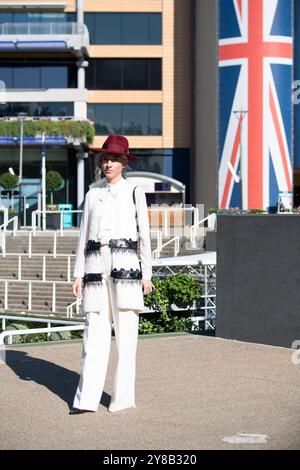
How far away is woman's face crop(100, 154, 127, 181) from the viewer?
23.8 ft

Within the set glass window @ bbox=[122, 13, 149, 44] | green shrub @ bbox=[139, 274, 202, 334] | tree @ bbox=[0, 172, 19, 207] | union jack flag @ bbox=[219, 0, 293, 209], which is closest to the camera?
green shrub @ bbox=[139, 274, 202, 334]

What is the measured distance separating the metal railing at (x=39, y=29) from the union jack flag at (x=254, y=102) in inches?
307

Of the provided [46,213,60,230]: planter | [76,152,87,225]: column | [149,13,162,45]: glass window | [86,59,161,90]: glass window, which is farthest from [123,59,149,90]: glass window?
[46,213,60,230]: planter

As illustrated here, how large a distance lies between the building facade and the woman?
148 feet

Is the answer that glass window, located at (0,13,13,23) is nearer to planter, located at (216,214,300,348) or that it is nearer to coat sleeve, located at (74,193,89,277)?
planter, located at (216,214,300,348)

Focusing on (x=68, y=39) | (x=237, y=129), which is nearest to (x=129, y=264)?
(x=237, y=129)

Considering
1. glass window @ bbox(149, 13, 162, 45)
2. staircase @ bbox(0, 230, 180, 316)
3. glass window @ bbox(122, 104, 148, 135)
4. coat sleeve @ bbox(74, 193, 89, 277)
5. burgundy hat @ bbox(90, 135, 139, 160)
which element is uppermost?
glass window @ bbox(149, 13, 162, 45)

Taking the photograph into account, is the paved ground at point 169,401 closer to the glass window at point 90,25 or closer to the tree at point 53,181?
the tree at point 53,181

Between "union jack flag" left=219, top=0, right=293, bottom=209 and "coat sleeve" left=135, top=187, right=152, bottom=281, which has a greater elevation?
"union jack flag" left=219, top=0, right=293, bottom=209

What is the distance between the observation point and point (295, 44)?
166 ft

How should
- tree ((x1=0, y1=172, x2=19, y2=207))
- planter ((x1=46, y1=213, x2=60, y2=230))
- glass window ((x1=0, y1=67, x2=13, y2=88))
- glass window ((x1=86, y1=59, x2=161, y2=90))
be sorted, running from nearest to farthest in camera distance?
planter ((x1=46, y1=213, x2=60, y2=230)) → tree ((x1=0, y1=172, x2=19, y2=207)) → glass window ((x1=0, y1=67, x2=13, y2=88)) → glass window ((x1=86, y1=59, x2=161, y2=90))

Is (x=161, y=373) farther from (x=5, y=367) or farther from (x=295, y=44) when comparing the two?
(x=295, y=44)

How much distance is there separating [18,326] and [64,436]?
472 inches

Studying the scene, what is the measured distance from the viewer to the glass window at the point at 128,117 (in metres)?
53.8
